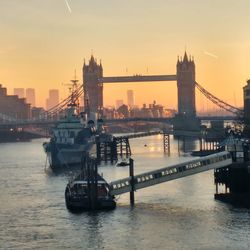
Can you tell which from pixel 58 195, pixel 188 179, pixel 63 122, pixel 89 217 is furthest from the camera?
pixel 63 122

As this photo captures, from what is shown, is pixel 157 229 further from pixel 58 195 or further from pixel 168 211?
pixel 58 195

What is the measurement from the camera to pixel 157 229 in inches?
1698

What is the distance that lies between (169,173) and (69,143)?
169ft

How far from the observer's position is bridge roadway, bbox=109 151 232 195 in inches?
2087

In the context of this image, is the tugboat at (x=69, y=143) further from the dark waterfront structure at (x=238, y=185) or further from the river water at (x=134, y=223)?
the dark waterfront structure at (x=238, y=185)

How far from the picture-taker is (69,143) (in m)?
104

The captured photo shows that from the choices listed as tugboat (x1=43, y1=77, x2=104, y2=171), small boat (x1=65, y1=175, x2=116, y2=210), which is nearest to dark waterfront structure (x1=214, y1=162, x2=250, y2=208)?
small boat (x1=65, y1=175, x2=116, y2=210)

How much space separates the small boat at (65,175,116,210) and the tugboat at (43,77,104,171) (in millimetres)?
42452

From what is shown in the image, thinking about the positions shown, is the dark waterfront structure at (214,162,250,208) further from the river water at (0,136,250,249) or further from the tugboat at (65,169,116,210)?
the tugboat at (65,169,116,210)

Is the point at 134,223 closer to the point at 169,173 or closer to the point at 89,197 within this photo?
the point at 89,197

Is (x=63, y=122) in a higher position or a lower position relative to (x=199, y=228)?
higher

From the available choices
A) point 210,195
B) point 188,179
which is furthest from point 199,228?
point 188,179

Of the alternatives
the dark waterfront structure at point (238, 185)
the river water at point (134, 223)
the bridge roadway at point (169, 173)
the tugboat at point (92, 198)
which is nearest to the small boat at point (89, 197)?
the tugboat at point (92, 198)

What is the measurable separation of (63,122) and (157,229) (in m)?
67.2
